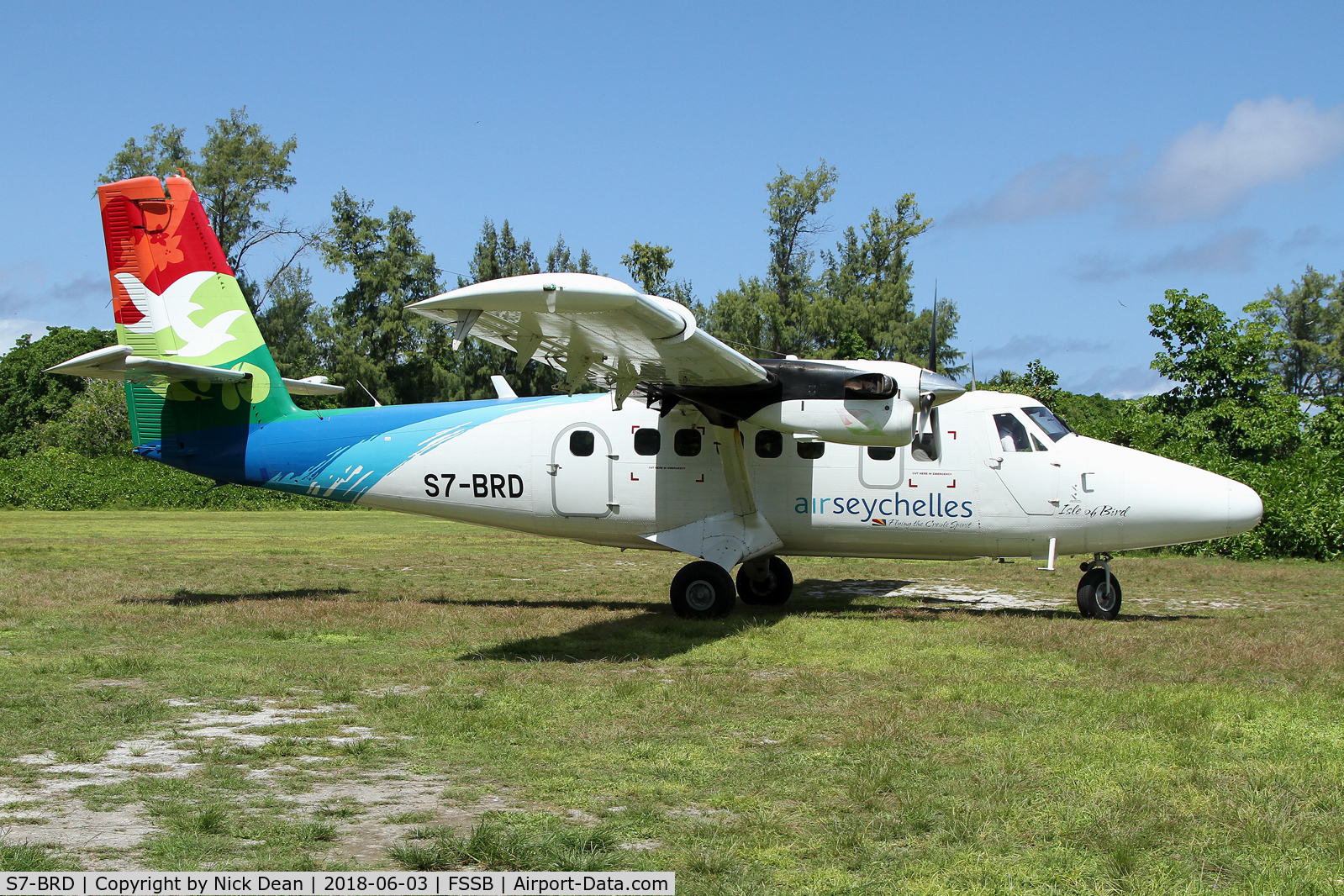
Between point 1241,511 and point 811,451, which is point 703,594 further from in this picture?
point 1241,511

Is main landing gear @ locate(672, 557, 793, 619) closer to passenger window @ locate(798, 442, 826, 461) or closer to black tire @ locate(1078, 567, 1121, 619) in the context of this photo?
passenger window @ locate(798, 442, 826, 461)

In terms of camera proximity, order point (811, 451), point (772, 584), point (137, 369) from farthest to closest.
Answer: point (772, 584) → point (811, 451) → point (137, 369)

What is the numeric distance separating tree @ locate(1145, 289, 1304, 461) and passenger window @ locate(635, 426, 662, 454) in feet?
68.9

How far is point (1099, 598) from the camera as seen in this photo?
12.7 meters

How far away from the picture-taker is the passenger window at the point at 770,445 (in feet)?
43.2

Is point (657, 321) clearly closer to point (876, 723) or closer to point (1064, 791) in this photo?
point (876, 723)

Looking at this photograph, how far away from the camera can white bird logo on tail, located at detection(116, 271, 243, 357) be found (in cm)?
1345

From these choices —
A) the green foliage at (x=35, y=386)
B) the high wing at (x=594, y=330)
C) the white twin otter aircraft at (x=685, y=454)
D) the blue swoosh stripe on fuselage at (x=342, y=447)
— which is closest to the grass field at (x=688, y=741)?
the white twin otter aircraft at (x=685, y=454)

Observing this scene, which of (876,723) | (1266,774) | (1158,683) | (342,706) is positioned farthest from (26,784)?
(1158,683)

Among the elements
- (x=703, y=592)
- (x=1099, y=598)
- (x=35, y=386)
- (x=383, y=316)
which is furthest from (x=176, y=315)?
(x=35, y=386)

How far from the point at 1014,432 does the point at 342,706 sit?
339 inches

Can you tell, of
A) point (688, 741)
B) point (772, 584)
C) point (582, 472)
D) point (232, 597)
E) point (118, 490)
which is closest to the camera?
point (688, 741)

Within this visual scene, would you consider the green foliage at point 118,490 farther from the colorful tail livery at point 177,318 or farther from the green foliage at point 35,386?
the colorful tail livery at point 177,318

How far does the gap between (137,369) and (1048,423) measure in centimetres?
1086
